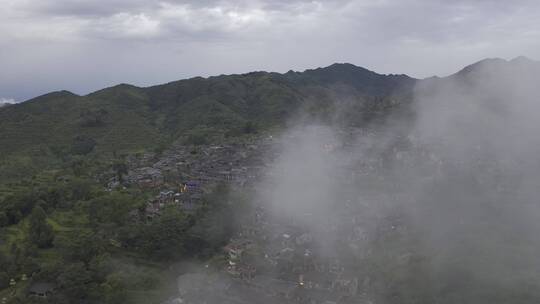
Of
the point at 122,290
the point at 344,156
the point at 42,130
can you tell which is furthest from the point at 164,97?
the point at 122,290

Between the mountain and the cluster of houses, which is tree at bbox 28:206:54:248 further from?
the mountain

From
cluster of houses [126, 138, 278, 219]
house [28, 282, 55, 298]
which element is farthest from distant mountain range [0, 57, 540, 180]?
house [28, 282, 55, 298]

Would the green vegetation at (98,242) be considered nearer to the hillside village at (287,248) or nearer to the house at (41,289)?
the house at (41,289)

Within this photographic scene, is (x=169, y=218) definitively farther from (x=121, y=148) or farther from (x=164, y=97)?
(x=164, y=97)

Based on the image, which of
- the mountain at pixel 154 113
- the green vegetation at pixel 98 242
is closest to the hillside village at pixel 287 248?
the green vegetation at pixel 98 242

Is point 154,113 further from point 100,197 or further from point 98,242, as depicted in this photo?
point 98,242

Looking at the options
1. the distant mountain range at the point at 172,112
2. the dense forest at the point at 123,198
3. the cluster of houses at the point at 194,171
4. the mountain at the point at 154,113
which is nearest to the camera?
the dense forest at the point at 123,198

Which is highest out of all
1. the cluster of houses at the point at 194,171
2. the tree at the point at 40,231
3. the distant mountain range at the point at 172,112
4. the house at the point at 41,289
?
the distant mountain range at the point at 172,112
